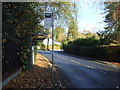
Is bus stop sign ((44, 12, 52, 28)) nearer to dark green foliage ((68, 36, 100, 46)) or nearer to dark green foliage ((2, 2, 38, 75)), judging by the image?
dark green foliage ((2, 2, 38, 75))

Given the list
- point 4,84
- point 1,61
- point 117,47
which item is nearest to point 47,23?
point 1,61

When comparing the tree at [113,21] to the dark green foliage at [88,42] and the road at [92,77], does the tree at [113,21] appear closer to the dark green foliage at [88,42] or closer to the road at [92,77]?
the dark green foliage at [88,42]

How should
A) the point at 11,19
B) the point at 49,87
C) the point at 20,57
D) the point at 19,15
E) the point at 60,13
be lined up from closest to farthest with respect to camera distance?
→ 1. the point at 49,87
2. the point at 11,19
3. the point at 19,15
4. the point at 20,57
5. the point at 60,13

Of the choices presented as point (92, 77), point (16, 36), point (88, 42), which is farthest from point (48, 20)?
point (88, 42)

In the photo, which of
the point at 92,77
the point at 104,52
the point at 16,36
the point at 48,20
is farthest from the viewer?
the point at 104,52

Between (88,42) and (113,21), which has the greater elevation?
(113,21)

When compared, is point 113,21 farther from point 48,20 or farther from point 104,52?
point 48,20

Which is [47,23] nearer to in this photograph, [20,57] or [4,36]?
[4,36]

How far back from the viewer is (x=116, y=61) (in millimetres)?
19609

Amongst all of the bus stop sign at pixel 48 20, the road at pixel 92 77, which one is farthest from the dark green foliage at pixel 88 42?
the bus stop sign at pixel 48 20

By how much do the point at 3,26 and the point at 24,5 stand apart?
2.28 m

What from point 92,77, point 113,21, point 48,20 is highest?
point 113,21

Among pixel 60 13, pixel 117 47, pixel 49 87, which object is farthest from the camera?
pixel 117 47

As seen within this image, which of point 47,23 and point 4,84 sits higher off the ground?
point 47,23
